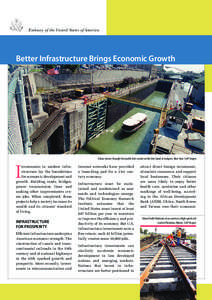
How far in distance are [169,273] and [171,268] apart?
0.30 m

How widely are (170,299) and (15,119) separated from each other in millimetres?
11686

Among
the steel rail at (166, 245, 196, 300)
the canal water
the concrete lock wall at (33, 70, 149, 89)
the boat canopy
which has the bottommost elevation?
the steel rail at (166, 245, 196, 300)

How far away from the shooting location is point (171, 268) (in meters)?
6.59

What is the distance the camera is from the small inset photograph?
590 cm

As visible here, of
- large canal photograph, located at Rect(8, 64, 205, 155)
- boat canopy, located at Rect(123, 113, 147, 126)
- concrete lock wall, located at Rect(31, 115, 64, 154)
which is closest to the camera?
large canal photograph, located at Rect(8, 64, 205, 155)

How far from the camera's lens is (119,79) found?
52.8 metres

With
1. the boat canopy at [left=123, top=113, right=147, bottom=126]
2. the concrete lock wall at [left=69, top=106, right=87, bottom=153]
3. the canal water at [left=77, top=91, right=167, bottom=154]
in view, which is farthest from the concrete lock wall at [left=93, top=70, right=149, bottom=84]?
the concrete lock wall at [left=69, top=106, right=87, bottom=153]

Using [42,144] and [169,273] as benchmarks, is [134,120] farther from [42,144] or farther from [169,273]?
[169,273]

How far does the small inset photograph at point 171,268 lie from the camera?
590 centimetres

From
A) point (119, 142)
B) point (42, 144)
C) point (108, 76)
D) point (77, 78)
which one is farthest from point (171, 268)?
point (108, 76)

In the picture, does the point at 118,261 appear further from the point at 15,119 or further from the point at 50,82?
the point at 50,82

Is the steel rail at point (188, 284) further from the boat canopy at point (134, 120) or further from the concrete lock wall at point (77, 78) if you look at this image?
the boat canopy at point (134, 120)

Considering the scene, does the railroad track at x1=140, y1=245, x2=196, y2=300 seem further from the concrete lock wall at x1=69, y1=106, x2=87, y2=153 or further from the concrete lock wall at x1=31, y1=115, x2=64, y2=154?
the concrete lock wall at x1=69, y1=106, x2=87, y2=153

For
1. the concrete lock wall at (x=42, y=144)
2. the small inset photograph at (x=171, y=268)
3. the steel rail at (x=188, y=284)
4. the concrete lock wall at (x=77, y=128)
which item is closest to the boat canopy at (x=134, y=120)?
the concrete lock wall at (x=77, y=128)
